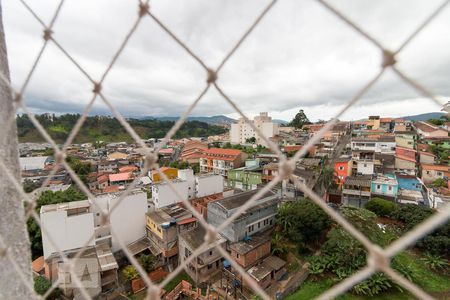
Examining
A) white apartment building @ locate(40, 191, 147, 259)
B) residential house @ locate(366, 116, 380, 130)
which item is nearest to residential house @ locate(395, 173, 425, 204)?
white apartment building @ locate(40, 191, 147, 259)

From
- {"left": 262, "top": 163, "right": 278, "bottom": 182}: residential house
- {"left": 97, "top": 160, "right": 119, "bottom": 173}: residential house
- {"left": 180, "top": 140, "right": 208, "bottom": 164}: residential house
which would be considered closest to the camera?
{"left": 262, "top": 163, "right": 278, "bottom": 182}: residential house

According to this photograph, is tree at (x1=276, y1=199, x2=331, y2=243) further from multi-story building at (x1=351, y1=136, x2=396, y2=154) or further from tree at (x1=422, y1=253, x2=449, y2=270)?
multi-story building at (x1=351, y1=136, x2=396, y2=154)

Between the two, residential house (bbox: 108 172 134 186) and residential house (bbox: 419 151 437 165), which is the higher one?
residential house (bbox: 419 151 437 165)

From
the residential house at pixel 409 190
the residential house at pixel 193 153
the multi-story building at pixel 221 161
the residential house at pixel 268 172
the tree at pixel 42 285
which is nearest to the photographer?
the tree at pixel 42 285

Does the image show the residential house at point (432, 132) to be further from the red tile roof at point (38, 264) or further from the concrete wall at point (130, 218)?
the red tile roof at point (38, 264)

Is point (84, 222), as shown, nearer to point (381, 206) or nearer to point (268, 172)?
point (268, 172)

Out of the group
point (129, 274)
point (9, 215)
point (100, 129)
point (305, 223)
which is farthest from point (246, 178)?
point (100, 129)

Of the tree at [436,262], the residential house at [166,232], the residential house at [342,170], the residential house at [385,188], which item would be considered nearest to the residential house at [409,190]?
the residential house at [385,188]
